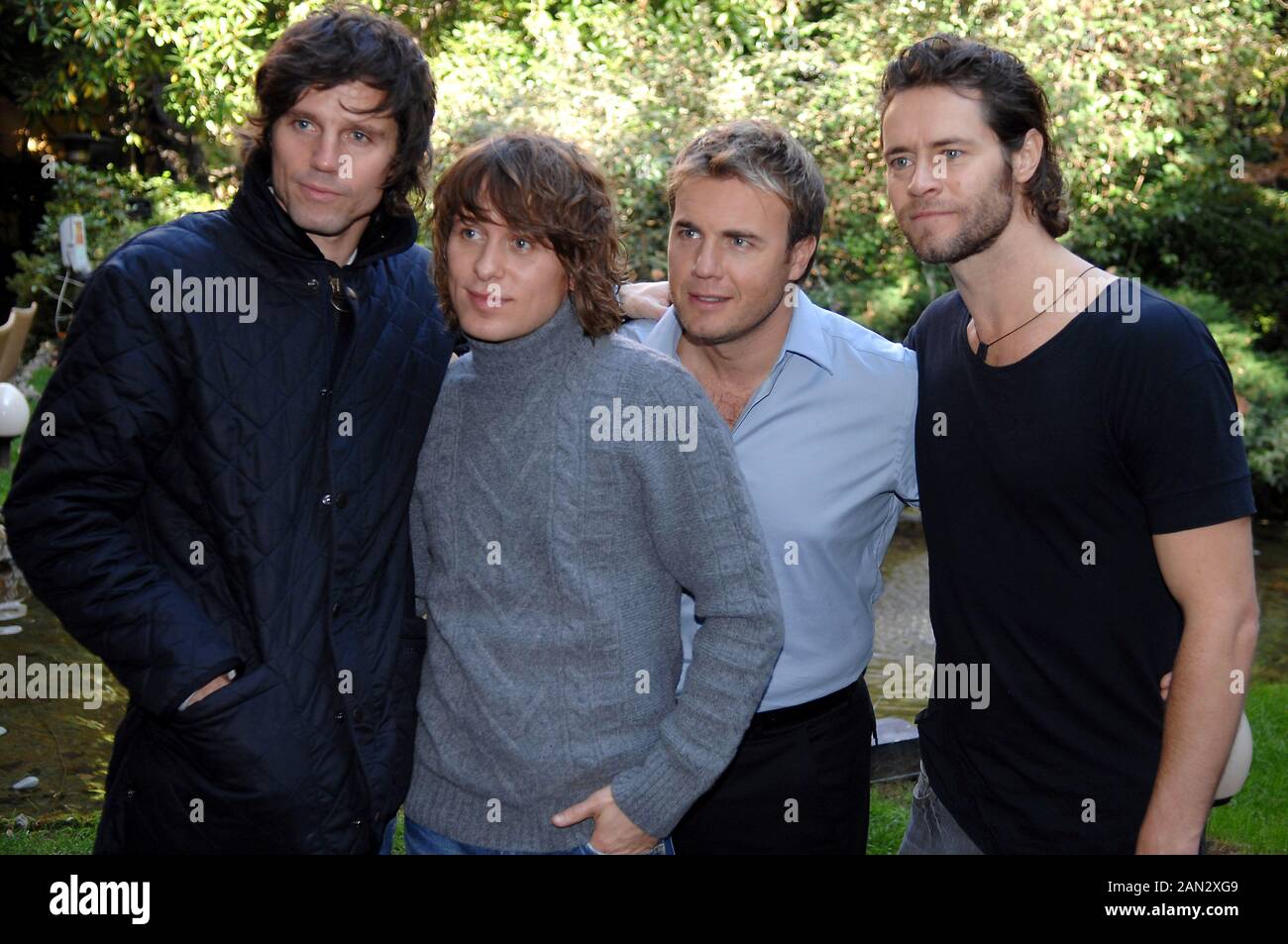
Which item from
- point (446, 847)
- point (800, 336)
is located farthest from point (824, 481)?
point (446, 847)

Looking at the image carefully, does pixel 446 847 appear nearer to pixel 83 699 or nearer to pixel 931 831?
pixel 931 831

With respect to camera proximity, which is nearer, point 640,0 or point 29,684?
point 29,684

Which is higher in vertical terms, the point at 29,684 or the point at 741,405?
the point at 741,405

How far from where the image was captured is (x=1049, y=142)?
2.68 meters

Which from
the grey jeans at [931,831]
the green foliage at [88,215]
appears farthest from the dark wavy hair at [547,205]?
the green foliage at [88,215]

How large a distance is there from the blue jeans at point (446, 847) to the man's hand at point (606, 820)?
4 centimetres

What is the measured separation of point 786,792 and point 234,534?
1287mm

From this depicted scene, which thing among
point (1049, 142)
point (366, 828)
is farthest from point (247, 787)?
point (1049, 142)

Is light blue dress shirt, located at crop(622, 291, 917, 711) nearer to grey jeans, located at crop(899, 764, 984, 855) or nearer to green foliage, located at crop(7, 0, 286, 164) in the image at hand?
grey jeans, located at crop(899, 764, 984, 855)

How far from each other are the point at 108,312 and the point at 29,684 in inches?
156

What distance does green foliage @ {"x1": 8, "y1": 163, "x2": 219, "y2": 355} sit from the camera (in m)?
11.7

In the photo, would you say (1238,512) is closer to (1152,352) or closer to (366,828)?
(1152,352)

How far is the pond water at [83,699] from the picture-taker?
447cm
